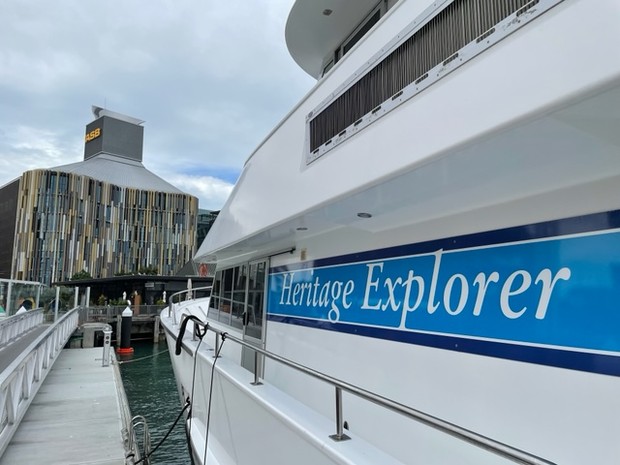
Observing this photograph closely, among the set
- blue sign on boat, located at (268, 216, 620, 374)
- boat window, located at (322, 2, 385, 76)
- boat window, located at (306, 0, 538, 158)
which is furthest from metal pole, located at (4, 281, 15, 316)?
boat window, located at (306, 0, 538, 158)

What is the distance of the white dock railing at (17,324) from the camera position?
949 cm

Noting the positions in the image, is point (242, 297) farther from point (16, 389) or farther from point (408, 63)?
point (408, 63)

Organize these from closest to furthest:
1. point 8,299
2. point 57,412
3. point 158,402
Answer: point 57,412, point 8,299, point 158,402

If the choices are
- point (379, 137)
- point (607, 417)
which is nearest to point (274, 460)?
point (607, 417)

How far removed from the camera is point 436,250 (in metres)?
2.47

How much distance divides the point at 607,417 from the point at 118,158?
7717 centimetres

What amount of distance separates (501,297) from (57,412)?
7764 mm

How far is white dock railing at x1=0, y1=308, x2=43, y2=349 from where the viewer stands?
9.49 metres

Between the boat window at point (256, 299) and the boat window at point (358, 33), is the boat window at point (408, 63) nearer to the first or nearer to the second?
the boat window at point (358, 33)

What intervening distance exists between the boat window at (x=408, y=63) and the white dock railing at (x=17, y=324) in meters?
9.63

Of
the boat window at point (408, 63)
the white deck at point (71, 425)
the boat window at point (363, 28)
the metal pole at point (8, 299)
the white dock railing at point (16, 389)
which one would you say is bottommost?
the white deck at point (71, 425)

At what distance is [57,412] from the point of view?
7168 mm

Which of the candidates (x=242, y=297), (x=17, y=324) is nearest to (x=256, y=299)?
(x=242, y=297)

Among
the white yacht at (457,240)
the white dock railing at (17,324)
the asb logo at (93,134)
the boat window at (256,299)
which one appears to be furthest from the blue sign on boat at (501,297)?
the asb logo at (93,134)
